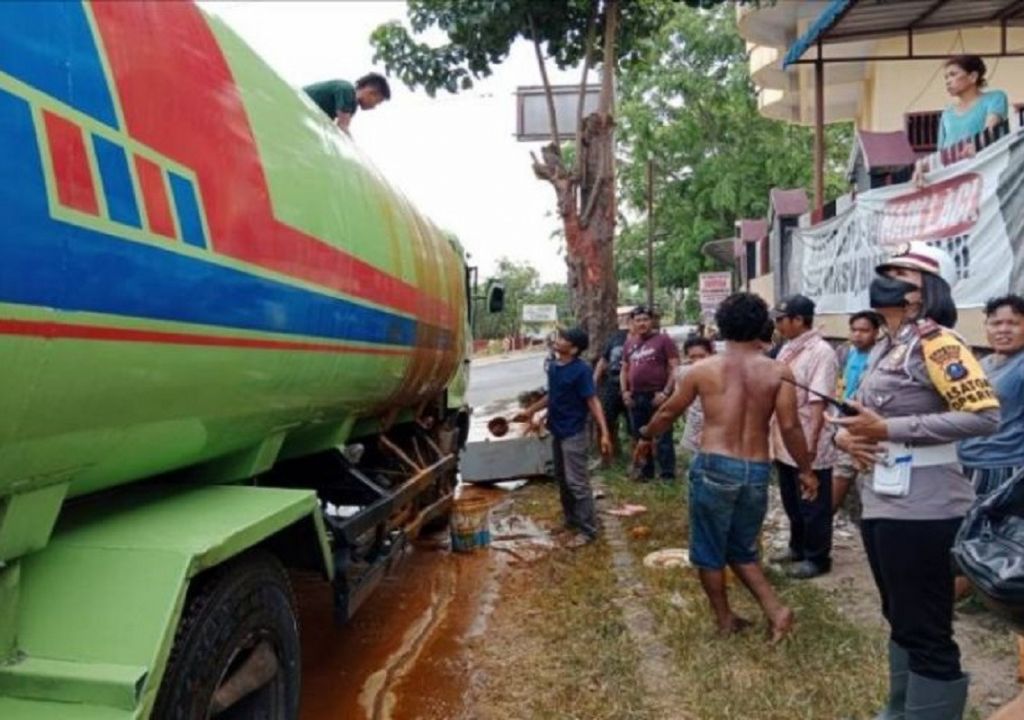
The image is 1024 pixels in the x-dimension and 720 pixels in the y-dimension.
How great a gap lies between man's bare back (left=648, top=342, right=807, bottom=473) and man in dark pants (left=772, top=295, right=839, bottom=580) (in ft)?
3.78

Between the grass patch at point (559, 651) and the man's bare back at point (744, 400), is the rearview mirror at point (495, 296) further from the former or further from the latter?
the man's bare back at point (744, 400)

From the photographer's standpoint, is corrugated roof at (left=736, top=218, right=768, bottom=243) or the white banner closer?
the white banner

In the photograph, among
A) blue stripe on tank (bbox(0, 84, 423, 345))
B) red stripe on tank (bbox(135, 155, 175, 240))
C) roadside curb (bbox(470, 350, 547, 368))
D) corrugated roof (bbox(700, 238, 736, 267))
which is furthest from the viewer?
roadside curb (bbox(470, 350, 547, 368))

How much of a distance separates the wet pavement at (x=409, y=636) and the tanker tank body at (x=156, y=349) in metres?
1.19

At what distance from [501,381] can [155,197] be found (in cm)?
2645

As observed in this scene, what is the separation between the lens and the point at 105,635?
6.37 feet

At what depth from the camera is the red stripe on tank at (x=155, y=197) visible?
2.01 metres

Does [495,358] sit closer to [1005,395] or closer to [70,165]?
[1005,395]

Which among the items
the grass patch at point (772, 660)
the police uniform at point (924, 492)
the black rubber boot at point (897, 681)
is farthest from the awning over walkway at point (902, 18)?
A: the black rubber boot at point (897, 681)

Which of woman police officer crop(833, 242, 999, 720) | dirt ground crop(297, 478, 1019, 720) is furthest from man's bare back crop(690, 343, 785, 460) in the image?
woman police officer crop(833, 242, 999, 720)

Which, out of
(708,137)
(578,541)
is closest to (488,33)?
(578,541)

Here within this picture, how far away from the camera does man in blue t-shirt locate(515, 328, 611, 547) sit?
6676mm

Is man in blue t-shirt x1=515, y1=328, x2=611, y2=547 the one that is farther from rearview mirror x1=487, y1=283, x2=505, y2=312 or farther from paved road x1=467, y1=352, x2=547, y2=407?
paved road x1=467, y1=352, x2=547, y2=407

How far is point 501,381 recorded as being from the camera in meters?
28.5
